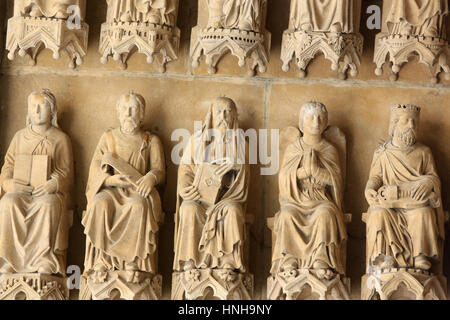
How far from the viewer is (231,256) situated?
1201 cm

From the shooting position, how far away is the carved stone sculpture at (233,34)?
12336mm

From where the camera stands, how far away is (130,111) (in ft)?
40.8

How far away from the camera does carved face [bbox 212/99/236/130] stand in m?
12.3

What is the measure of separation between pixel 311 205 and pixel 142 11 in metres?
2.15

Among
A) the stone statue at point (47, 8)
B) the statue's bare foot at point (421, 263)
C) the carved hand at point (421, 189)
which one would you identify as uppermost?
the stone statue at point (47, 8)

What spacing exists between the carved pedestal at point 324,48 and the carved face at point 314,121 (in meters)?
0.39

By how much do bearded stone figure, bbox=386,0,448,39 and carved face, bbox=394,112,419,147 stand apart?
0.69 m

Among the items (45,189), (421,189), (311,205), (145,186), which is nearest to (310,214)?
(311,205)

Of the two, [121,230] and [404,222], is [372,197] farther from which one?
[121,230]

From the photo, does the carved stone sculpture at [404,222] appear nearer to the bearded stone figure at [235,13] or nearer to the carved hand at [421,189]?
the carved hand at [421,189]

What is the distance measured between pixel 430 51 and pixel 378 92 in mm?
706

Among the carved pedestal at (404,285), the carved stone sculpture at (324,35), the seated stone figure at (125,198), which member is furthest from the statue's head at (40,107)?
the carved pedestal at (404,285)

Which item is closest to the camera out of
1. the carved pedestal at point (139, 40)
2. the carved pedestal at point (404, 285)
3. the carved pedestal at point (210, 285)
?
the carved pedestal at point (404, 285)

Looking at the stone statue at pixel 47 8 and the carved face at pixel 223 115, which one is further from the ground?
the stone statue at pixel 47 8
